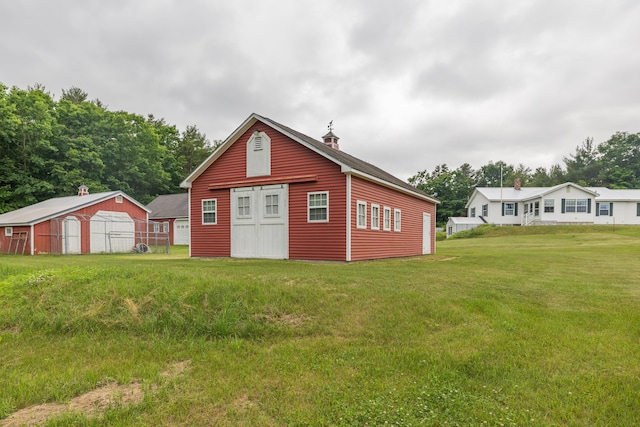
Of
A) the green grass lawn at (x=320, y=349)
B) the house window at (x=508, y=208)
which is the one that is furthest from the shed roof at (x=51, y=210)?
the house window at (x=508, y=208)

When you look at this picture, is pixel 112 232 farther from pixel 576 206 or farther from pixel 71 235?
pixel 576 206

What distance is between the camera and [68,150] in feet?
110

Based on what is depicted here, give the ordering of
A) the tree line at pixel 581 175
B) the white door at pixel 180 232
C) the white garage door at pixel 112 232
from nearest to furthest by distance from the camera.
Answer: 1. the white garage door at pixel 112 232
2. the white door at pixel 180 232
3. the tree line at pixel 581 175

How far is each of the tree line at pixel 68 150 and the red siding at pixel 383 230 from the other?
30585 millimetres

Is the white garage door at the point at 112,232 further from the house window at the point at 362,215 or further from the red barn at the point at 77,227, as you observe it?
the house window at the point at 362,215

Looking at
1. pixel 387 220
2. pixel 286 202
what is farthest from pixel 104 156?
pixel 387 220

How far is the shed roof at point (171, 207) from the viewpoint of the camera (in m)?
34.4

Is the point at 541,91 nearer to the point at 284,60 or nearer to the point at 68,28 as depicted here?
the point at 284,60

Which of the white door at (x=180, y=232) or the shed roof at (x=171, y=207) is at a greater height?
the shed roof at (x=171, y=207)

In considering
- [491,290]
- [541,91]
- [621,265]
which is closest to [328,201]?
[491,290]

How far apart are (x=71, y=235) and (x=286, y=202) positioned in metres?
17.3

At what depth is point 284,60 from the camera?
685 inches

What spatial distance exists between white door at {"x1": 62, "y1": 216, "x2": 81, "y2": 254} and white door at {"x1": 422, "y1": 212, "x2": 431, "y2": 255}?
72.5 ft

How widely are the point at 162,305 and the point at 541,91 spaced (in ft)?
89.0
